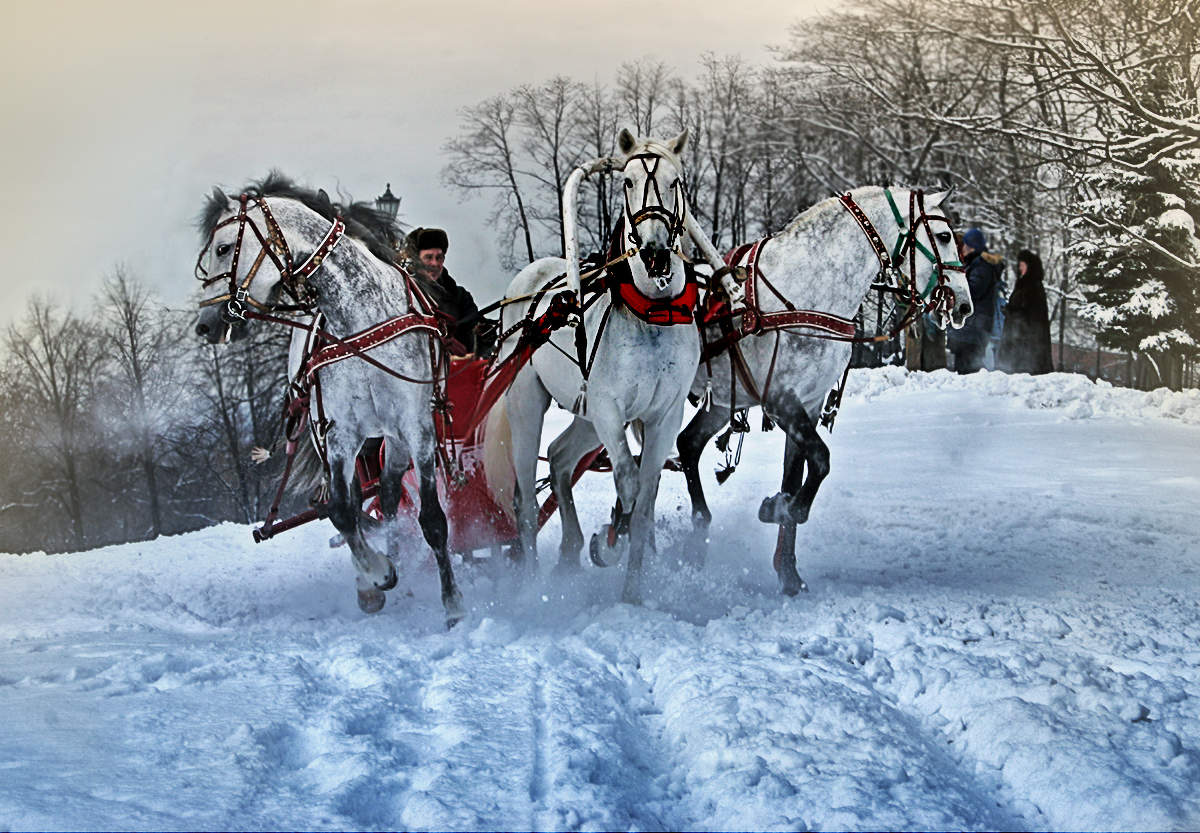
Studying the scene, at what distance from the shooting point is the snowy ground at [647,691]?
7.93ft

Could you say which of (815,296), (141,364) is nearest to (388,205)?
(815,296)

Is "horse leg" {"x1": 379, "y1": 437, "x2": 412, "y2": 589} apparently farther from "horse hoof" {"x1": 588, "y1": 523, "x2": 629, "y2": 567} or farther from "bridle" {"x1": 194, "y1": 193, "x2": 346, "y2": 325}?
"horse hoof" {"x1": 588, "y1": 523, "x2": 629, "y2": 567}

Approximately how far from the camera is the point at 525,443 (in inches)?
215

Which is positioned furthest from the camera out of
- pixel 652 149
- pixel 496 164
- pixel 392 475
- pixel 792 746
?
pixel 496 164

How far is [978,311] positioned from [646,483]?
7278 millimetres

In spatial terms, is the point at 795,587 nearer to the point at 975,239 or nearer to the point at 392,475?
the point at 392,475

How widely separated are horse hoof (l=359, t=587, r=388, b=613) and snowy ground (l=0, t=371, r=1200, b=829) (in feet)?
0.19

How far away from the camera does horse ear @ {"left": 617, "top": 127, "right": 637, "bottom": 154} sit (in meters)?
4.10

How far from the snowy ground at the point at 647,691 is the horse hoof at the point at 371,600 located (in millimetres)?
57

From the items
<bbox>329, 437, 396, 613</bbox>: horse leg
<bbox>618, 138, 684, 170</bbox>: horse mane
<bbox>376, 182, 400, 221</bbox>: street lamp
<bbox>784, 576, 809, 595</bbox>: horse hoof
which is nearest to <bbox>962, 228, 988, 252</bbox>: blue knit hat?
<bbox>784, 576, 809, 595</bbox>: horse hoof

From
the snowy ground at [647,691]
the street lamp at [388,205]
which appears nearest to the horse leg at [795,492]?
the snowy ground at [647,691]

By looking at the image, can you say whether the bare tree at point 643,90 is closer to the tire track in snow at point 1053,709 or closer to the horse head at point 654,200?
the horse head at point 654,200

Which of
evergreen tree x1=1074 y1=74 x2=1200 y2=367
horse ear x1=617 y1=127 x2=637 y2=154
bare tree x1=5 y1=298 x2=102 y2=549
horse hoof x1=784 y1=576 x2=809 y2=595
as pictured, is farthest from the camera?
bare tree x1=5 y1=298 x2=102 y2=549

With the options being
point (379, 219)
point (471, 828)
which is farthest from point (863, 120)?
point (471, 828)
